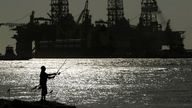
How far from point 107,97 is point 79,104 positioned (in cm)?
679

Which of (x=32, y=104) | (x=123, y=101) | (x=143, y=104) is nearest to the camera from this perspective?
(x=32, y=104)

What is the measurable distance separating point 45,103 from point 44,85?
0.84m

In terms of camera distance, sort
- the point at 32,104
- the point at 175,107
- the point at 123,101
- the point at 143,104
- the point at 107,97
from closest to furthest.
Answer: the point at 32,104, the point at 175,107, the point at 143,104, the point at 123,101, the point at 107,97

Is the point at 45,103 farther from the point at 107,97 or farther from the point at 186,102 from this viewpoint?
the point at 107,97

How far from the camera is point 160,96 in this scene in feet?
149

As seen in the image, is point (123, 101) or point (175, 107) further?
point (123, 101)

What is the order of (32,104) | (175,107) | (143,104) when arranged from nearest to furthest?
(32,104), (175,107), (143,104)

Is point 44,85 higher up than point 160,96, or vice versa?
point 44,85

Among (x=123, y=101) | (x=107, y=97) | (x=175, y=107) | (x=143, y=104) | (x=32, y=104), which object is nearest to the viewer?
(x=32, y=104)

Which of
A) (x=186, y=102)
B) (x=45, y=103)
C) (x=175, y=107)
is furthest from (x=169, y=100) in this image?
(x=45, y=103)

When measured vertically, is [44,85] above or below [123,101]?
above

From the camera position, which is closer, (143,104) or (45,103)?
(45,103)

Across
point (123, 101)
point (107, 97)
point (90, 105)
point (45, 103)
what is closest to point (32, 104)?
point (45, 103)

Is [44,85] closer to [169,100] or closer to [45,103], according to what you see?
[45,103]
